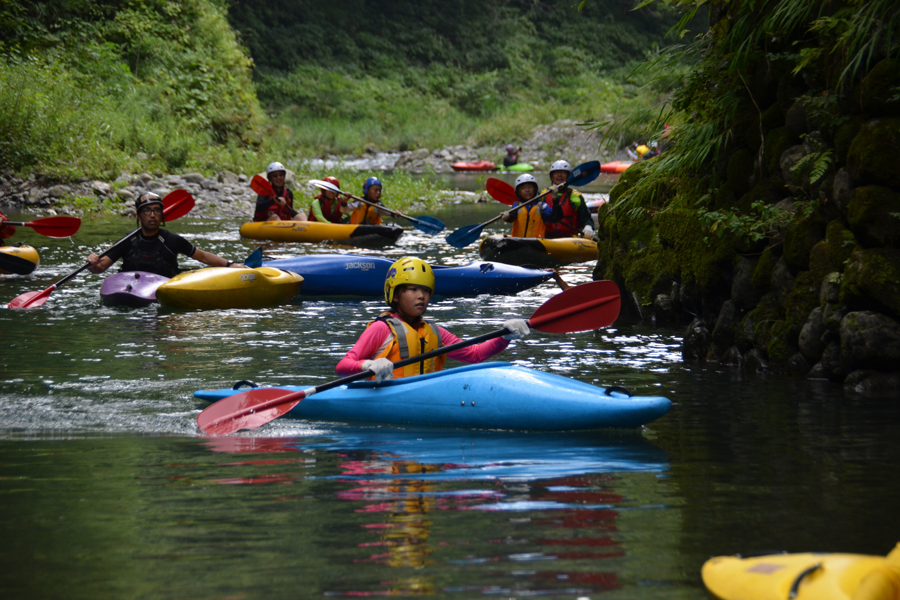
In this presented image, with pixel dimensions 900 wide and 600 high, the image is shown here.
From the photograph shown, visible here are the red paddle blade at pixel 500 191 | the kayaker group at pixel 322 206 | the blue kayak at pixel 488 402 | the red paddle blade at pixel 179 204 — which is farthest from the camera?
the kayaker group at pixel 322 206

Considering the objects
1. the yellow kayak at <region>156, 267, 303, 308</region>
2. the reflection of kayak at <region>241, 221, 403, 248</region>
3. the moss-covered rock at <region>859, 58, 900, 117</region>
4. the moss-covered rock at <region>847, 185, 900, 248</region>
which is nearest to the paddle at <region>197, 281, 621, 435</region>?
the moss-covered rock at <region>847, 185, 900, 248</region>

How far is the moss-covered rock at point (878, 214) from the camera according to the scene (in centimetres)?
476

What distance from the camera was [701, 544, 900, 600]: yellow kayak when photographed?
2115 mm

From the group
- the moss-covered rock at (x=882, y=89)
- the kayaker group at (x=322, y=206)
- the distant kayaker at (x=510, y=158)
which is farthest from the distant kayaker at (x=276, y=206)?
the distant kayaker at (x=510, y=158)

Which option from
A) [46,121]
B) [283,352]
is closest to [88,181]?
[46,121]

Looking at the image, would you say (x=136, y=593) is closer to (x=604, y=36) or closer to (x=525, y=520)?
(x=525, y=520)

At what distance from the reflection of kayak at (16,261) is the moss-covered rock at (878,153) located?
7.89 meters

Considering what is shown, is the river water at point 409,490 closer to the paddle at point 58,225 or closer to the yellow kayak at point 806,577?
the yellow kayak at point 806,577

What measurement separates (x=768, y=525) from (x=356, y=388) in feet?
7.39

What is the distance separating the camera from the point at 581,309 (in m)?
4.99

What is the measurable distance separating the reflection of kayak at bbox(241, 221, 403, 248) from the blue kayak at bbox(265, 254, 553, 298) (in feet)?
10.8

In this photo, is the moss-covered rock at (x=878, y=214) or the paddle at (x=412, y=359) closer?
the paddle at (x=412, y=359)

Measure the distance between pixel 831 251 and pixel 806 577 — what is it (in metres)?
3.24

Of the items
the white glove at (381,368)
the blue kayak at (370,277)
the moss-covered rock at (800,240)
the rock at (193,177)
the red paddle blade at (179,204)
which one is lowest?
the white glove at (381,368)
